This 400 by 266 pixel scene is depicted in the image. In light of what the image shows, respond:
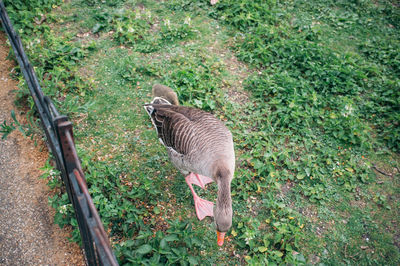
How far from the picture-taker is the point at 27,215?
3256mm

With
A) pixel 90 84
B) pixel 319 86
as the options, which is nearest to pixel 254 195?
pixel 319 86

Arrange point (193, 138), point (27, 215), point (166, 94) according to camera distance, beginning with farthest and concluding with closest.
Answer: point (166, 94), point (193, 138), point (27, 215)

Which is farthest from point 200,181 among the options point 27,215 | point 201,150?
point 27,215

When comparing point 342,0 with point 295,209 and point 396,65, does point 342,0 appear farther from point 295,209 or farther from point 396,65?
point 295,209

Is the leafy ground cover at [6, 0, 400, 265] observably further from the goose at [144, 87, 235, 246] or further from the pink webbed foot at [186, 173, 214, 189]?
the goose at [144, 87, 235, 246]

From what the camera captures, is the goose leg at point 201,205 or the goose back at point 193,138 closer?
the goose back at point 193,138

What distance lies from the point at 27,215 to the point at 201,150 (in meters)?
→ 2.13

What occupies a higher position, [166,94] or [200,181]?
[166,94]

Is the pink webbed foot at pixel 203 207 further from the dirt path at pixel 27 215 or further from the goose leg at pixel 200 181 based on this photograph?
the dirt path at pixel 27 215

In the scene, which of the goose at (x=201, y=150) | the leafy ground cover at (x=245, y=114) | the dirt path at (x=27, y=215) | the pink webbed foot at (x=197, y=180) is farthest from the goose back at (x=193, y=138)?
the dirt path at (x=27, y=215)

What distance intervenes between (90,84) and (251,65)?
3.19 metres

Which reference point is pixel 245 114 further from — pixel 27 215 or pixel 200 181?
pixel 27 215

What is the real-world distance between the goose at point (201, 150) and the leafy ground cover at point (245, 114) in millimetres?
357

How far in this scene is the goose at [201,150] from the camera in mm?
3120
